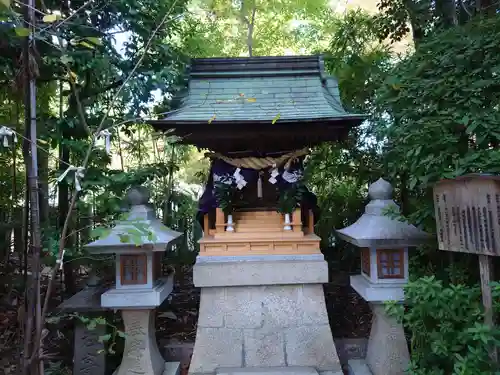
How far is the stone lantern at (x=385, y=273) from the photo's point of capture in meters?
3.83

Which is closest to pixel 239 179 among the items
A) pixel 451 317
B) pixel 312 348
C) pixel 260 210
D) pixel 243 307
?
pixel 260 210

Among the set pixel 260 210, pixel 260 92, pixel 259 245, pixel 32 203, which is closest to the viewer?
pixel 32 203

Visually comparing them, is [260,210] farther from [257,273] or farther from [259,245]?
[257,273]

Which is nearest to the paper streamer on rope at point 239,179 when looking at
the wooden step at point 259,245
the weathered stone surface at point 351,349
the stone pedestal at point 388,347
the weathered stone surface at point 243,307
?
the wooden step at point 259,245

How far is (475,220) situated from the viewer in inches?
107

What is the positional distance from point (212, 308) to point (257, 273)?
0.71 metres

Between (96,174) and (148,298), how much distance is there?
5.51ft

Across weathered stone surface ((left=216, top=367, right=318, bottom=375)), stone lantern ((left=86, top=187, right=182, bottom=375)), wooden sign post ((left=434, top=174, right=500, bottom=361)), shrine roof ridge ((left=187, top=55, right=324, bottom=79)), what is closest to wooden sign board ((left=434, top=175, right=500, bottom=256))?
wooden sign post ((left=434, top=174, right=500, bottom=361))

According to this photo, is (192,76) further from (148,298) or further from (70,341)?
(70,341)

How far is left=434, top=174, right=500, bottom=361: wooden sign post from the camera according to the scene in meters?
2.58

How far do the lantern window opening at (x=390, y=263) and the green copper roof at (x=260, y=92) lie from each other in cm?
159

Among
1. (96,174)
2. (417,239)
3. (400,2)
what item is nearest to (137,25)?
(96,174)

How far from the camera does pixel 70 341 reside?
457 cm

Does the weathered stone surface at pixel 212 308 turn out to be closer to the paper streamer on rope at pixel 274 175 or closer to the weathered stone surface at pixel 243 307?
the weathered stone surface at pixel 243 307
